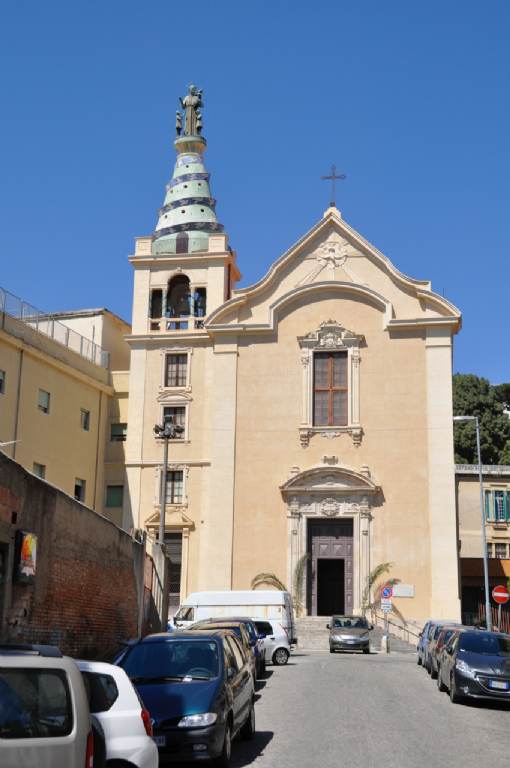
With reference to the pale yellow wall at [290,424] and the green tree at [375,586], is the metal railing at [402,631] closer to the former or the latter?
the green tree at [375,586]

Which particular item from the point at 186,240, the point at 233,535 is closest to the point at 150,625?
the point at 233,535

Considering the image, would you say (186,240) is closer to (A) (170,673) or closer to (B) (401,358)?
(B) (401,358)

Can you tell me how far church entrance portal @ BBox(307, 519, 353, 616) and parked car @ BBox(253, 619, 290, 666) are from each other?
43.8 ft

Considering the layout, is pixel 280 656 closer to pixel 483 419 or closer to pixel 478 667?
pixel 478 667

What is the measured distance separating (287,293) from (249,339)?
2753 mm

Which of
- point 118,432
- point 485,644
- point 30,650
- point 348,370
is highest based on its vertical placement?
point 348,370

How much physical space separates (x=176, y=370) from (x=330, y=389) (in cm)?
741

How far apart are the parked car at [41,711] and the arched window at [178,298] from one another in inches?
1616

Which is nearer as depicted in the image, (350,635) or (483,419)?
(350,635)

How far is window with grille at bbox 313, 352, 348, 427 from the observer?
43.9 m

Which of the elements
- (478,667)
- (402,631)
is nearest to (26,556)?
(478,667)

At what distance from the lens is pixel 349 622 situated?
35.4m

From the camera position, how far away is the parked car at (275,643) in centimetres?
2850

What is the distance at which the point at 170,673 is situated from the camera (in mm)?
12461
